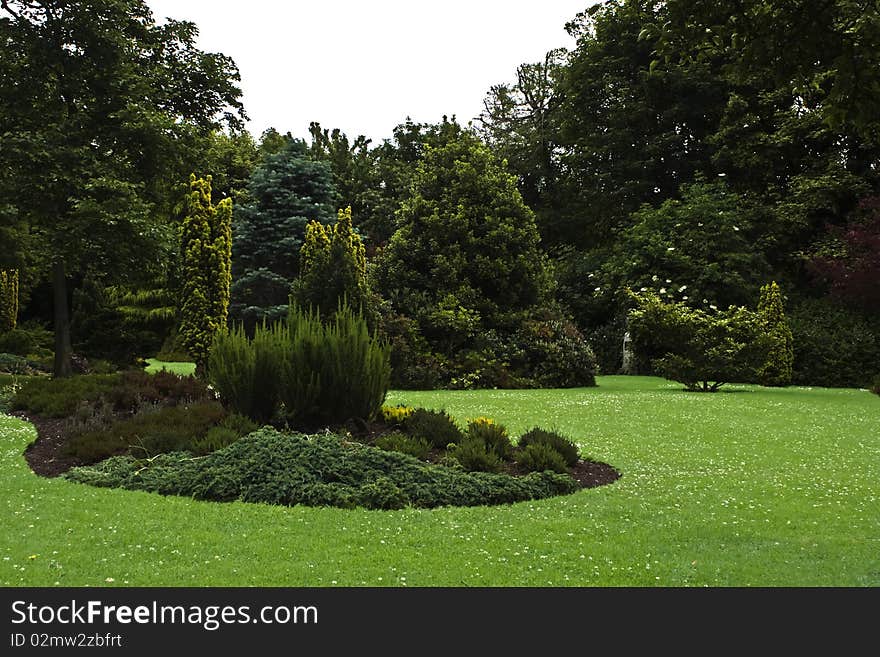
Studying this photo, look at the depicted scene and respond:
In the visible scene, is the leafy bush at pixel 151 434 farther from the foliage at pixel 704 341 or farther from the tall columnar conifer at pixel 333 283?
the foliage at pixel 704 341

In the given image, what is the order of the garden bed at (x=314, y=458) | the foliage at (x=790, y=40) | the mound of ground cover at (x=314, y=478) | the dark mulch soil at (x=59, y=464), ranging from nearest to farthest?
the foliage at (x=790, y=40)
the mound of ground cover at (x=314, y=478)
the garden bed at (x=314, y=458)
the dark mulch soil at (x=59, y=464)

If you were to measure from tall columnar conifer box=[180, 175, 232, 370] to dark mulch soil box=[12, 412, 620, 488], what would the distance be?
883 cm

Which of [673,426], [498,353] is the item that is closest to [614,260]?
[498,353]

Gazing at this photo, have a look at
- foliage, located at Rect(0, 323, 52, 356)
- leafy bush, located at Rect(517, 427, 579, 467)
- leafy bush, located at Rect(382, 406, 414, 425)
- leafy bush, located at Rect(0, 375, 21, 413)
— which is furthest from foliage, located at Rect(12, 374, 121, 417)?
foliage, located at Rect(0, 323, 52, 356)

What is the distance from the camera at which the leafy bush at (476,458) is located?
8078 millimetres

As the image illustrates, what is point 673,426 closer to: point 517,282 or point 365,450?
point 365,450

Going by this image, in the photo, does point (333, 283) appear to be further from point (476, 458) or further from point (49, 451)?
point (476, 458)

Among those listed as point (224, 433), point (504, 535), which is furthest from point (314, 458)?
point (504, 535)

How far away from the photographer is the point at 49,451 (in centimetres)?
916

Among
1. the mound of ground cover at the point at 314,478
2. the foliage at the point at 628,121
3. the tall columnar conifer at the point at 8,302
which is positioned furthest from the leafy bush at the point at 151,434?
the tall columnar conifer at the point at 8,302

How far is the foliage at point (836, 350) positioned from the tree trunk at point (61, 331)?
69.9ft

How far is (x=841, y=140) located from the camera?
2780 centimetres

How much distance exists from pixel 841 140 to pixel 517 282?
14.4 meters

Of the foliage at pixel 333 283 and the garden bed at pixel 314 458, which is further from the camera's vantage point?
the foliage at pixel 333 283
